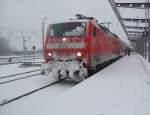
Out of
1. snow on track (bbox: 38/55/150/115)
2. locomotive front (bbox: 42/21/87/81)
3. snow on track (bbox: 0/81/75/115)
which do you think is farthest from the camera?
locomotive front (bbox: 42/21/87/81)

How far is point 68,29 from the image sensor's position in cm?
1180

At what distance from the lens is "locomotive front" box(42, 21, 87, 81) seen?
10992 millimetres

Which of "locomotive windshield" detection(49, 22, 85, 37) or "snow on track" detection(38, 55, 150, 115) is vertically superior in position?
"locomotive windshield" detection(49, 22, 85, 37)

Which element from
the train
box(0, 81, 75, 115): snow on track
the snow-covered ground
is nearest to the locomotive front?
the train

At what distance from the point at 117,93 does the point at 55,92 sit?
2716 mm

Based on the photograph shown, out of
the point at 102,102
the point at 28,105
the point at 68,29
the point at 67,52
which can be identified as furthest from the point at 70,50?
the point at 102,102

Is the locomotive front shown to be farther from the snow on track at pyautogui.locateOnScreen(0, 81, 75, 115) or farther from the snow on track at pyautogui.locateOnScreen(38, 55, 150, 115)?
the snow on track at pyautogui.locateOnScreen(38, 55, 150, 115)

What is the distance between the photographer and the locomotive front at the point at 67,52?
11.0 metres

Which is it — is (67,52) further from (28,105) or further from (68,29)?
(28,105)

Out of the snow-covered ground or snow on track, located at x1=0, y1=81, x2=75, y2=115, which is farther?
snow on track, located at x1=0, y1=81, x2=75, y2=115

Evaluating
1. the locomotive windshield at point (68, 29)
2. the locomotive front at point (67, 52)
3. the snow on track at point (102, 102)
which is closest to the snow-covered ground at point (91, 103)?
the snow on track at point (102, 102)

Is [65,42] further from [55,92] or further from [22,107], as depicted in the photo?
[22,107]

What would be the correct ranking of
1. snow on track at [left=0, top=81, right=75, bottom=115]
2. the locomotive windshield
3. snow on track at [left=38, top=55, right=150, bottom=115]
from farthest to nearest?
the locomotive windshield < snow on track at [left=0, top=81, right=75, bottom=115] < snow on track at [left=38, top=55, right=150, bottom=115]

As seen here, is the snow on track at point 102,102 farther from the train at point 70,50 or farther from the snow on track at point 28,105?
the train at point 70,50
